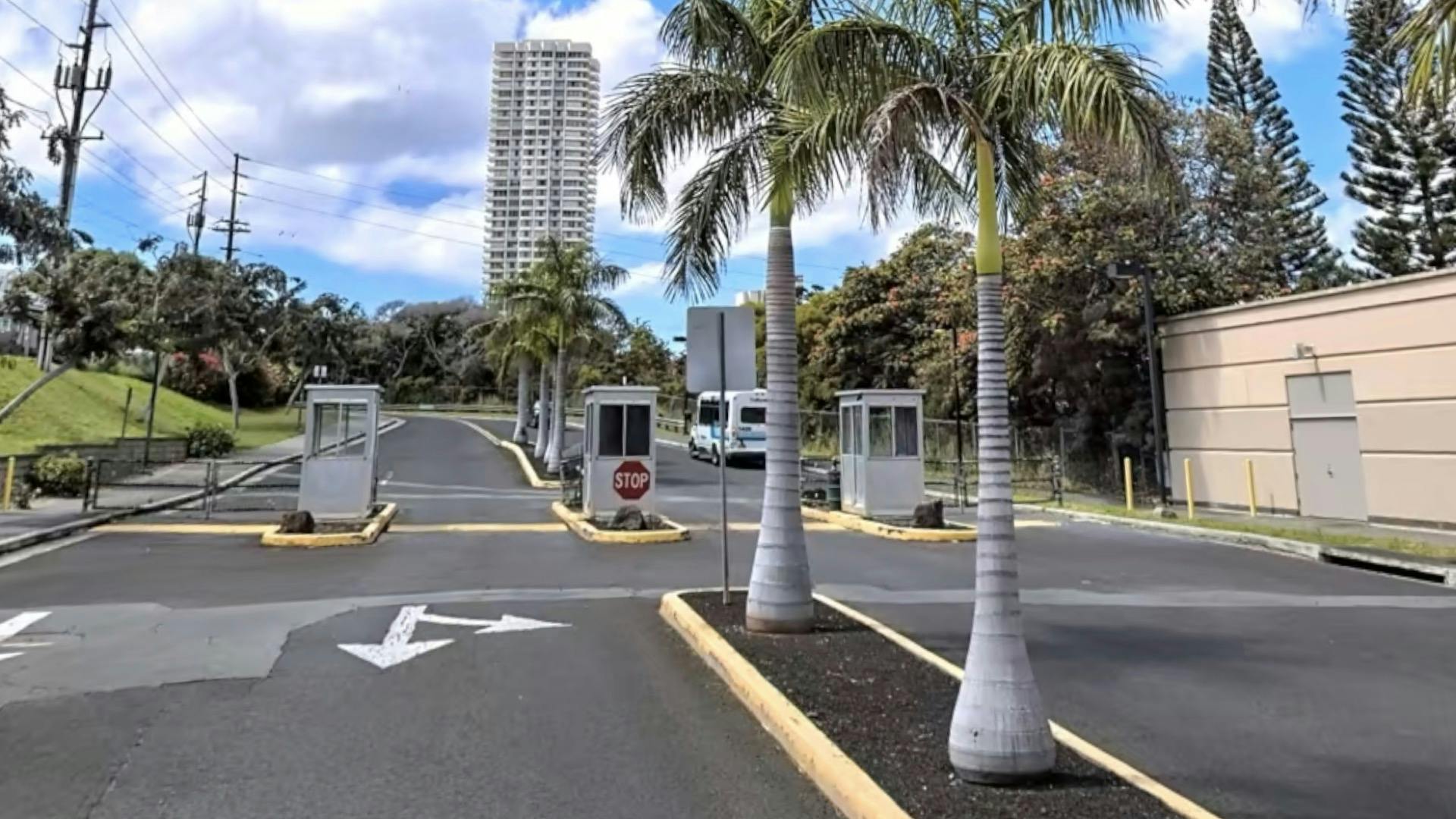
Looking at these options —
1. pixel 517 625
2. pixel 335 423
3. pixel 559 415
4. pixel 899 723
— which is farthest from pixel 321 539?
pixel 559 415

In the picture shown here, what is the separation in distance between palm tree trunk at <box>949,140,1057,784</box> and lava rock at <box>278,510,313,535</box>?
13.1 metres

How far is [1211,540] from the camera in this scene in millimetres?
16578

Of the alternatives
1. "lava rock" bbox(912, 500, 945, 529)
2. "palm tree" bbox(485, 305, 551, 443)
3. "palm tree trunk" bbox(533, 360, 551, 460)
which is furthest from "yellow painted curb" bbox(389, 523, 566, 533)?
"palm tree trunk" bbox(533, 360, 551, 460)

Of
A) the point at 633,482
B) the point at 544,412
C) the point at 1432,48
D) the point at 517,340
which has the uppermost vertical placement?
the point at 517,340

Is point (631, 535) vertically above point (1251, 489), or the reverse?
point (1251, 489)

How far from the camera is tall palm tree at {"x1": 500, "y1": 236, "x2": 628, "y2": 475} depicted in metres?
28.2

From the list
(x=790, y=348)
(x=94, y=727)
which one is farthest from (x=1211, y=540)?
(x=94, y=727)

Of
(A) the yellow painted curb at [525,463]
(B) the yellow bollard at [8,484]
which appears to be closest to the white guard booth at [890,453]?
(A) the yellow painted curb at [525,463]

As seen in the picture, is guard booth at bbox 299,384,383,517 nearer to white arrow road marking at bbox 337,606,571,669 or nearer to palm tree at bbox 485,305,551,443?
white arrow road marking at bbox 337,606,571,669

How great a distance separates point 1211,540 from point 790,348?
12.0m

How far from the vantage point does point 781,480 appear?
819 cm

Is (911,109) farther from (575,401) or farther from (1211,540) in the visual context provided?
(575,401)

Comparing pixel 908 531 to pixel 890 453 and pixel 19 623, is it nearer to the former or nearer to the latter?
pixel 890 453

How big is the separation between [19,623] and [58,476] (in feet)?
45.2
